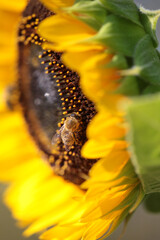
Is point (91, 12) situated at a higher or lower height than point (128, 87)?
higher

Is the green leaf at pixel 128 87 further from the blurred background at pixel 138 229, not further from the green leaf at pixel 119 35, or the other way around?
the blurred background at pixel 138 229

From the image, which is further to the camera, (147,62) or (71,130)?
(71,130)

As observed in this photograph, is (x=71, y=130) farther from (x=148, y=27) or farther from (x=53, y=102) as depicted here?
(x=148, y=27)

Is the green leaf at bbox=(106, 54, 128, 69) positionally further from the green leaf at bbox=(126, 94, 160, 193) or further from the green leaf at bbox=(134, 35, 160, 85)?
the green leaf at bbox=(126, 94, 160, 193)

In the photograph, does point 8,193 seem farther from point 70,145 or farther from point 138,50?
point 138,50

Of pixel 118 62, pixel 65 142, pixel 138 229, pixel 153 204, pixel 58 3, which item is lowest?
pixel 138 229

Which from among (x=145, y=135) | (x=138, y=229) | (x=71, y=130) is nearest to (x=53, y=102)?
(x=71, y=130)

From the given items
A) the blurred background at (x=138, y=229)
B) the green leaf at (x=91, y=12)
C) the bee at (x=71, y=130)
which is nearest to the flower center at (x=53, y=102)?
the bee at (x=71, y=130)
